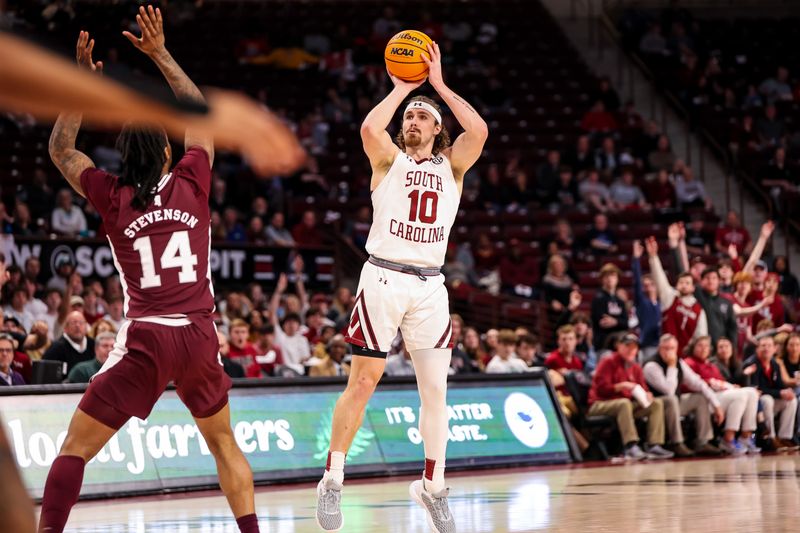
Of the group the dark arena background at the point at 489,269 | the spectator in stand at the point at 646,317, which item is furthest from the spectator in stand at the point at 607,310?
the spectator in stand at the point at 646,317

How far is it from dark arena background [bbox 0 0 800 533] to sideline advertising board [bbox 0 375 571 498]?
2 cm

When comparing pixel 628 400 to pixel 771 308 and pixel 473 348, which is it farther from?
pixel 771 308

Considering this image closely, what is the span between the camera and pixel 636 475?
38.1 feet

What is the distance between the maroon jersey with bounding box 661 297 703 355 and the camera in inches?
621

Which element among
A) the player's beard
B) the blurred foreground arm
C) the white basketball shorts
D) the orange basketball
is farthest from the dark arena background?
the orange basketball

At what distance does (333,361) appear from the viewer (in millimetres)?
14383

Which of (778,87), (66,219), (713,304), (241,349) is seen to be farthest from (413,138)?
(778,87)

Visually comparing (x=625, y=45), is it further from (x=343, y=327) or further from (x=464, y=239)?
(x=343, y=327)

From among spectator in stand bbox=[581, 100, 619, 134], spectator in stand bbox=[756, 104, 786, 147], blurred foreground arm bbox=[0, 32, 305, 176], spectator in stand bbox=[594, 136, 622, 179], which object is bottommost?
blurred foreground arm bbox=[0, 32, 305, 176]

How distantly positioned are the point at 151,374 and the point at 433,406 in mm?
2256

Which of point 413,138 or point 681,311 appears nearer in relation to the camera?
point 413,138

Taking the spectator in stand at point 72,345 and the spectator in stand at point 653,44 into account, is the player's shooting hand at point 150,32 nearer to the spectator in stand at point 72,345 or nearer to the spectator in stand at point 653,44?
the spectator in stand at point 72,345

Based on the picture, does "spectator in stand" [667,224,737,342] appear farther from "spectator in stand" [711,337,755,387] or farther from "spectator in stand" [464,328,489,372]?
"spectator in stand" [464,328,489,372]

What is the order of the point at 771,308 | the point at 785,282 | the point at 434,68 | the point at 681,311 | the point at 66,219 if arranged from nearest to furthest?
the point at 434,68 → the point at 681,311 → the point at 771,308 → the point at 66,219 → the point at 785,282
